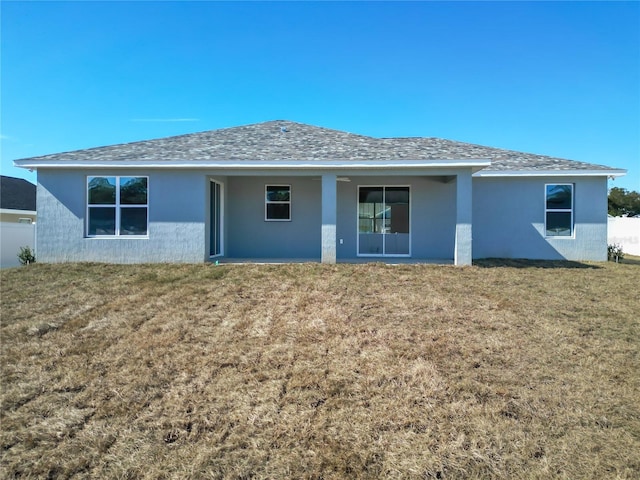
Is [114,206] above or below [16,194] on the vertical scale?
below

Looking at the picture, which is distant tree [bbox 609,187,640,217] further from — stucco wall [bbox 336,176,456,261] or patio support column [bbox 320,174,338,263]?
patio support column [bbox 320,174,338,263]

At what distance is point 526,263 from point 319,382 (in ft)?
33.5

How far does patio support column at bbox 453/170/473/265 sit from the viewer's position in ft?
35.8

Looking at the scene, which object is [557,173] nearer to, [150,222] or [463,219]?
[463,219]

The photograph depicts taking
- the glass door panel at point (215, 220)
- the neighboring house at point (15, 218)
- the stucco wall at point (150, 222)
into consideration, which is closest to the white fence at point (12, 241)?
the neighboring house at point (15, 218)

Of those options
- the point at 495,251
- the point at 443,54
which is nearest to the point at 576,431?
the point at 495,251

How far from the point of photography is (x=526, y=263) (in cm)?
1228

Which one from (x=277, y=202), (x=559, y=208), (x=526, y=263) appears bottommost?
(x=526, y=263)

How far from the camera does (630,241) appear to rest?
20.8m

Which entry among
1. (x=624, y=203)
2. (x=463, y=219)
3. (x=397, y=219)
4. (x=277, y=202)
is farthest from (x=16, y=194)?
(x=624, y=203)

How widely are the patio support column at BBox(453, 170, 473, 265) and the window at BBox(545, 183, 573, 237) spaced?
4453mm

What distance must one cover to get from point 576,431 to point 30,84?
15.9 m

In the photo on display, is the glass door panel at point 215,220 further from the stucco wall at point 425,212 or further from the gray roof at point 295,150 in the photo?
the stucco wall at point 425,212

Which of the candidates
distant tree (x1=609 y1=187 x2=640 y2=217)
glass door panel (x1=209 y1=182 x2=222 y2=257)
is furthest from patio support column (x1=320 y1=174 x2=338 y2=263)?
distant tree (x1=609 y1=187 x2=640 y2=217)
